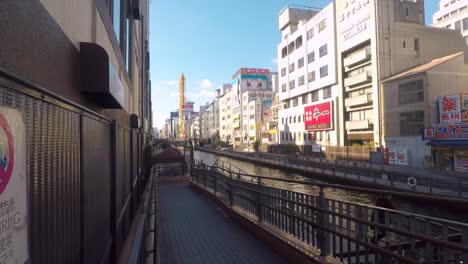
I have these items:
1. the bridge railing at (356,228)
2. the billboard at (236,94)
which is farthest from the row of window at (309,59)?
the bridge railing at (356,228)

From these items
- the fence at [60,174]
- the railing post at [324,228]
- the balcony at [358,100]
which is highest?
the balcony at [358,100]

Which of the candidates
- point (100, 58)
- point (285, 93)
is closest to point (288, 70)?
point (285, 93)

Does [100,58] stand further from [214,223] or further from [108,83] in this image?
[214,223]

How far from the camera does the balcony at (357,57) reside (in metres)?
38.0

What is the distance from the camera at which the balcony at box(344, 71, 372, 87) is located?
124 ft

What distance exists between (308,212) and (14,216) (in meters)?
4.19

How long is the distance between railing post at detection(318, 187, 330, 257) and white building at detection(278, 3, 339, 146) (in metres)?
41.2

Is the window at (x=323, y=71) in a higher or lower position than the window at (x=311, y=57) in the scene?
lower

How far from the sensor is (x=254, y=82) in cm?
10338

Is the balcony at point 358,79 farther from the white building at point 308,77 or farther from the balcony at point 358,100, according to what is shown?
the white building at point 308,77

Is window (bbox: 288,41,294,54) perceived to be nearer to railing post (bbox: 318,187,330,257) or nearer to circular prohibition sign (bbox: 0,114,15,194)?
railing post (bbox: 318,187,330,257)

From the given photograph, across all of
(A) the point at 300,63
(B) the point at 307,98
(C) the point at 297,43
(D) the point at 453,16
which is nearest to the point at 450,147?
(B) the point at 307,98

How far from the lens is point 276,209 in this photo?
569cm

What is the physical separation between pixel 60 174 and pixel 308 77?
5183cm
